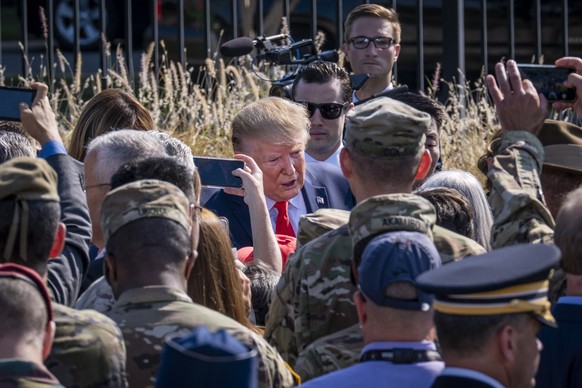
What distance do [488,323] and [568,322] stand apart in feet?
2.58

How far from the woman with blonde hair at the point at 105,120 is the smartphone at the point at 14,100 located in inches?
34.3

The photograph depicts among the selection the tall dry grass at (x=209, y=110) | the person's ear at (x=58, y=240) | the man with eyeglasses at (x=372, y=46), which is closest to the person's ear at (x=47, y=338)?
the person's ear at (x=58, y=240)

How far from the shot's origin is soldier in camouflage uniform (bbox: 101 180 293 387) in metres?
3.29

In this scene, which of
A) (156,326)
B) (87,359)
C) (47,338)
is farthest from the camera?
(156,326)

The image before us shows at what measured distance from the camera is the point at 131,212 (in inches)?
132

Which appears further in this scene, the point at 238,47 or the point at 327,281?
the point at 238,47

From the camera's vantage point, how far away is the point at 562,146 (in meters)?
4.61

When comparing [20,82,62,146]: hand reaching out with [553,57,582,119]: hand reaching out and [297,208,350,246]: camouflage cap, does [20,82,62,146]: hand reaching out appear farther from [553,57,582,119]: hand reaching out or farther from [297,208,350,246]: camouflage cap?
[553,57,582,119]: hand reaching out

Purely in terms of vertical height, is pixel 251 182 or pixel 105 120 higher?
pixel 105 120

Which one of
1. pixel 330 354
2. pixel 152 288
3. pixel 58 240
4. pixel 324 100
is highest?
pixel 324 100

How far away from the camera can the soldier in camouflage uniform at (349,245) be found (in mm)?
3668

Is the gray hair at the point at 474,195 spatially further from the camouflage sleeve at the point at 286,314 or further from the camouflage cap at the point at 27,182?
the camouflage cap at the point at 27,182

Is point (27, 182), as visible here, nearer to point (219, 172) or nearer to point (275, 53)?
point (219, 172)

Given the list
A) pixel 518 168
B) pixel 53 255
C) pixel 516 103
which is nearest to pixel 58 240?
pixel 53 255
